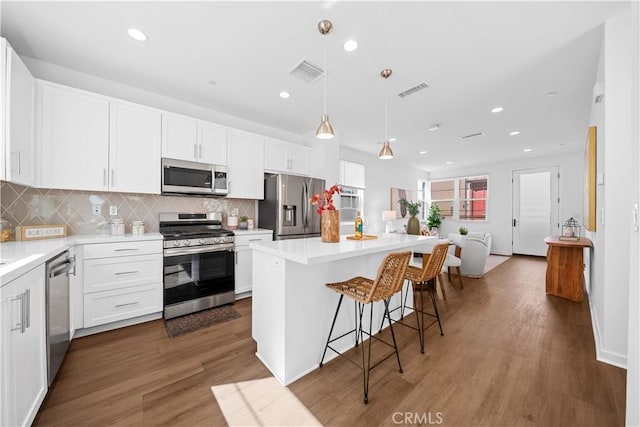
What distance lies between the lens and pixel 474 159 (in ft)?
23.0

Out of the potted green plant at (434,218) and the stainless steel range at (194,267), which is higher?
the potted green plant at (434,218)

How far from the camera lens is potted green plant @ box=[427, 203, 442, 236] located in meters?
7.25

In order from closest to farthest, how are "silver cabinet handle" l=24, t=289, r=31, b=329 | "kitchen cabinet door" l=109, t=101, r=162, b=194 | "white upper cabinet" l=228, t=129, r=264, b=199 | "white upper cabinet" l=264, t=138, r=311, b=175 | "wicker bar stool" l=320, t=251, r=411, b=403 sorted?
"silver cabinet handle" l=24, t=289, r=31, b=329 → "wicker bar stool" l=320, t=251, r=411, b=403 → "kitchen cabinet door" l=109, t=101, r=162, b=194 → "white upper cabinet" l=228, t=129, r=264, b=199 → "white upper cabinet" l=264, t=138, r=311, b=175

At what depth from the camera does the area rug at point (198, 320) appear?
8.37ft

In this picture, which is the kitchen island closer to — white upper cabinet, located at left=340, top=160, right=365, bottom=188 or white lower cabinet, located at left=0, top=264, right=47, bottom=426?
white lower cabinet, located at left=0, top=264, right=47, bottom=426

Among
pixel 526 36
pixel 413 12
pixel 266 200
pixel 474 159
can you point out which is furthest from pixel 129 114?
pixel 474 159

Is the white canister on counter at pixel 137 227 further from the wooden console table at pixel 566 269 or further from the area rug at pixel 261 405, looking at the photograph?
the wooden console table at pixel 566 269

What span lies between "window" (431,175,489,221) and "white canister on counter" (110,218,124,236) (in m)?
8.88

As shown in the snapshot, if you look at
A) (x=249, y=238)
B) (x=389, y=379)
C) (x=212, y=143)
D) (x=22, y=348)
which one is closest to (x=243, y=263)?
(x=249, y=238)

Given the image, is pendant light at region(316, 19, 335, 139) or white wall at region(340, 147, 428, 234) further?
white wall at region(340, 147, 428, 234)

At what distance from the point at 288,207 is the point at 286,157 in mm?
908

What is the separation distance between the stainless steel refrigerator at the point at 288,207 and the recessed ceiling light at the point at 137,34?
2.07 meters

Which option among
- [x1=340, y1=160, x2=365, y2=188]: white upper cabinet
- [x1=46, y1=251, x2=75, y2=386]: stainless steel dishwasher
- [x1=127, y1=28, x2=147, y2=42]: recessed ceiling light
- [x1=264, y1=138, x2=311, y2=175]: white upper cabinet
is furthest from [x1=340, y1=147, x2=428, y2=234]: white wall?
[x1=46, y1=251, x2=75, y2=386]: stainless steel dishwasher

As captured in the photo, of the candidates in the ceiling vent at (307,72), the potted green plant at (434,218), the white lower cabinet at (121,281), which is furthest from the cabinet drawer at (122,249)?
the potted green plant at (434,218)
